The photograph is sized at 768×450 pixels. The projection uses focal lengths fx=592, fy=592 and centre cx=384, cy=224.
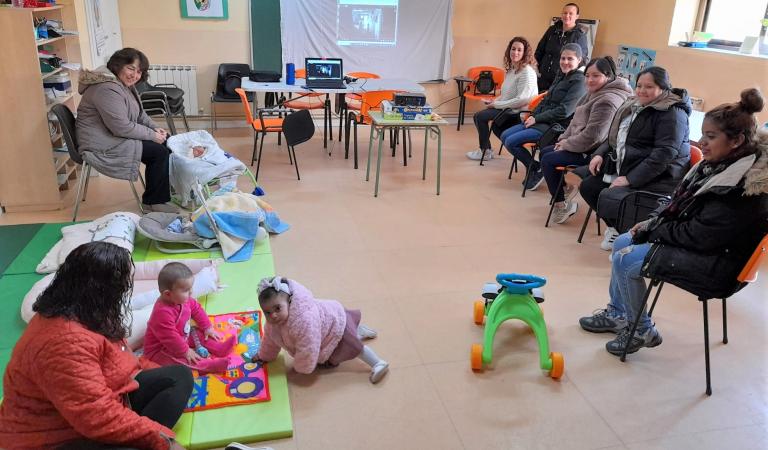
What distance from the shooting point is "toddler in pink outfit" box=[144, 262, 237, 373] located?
7.61 feet

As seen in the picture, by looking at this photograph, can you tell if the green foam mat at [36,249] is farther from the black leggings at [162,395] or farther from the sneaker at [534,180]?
the sneaker at [534,180]

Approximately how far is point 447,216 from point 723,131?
7.45ft

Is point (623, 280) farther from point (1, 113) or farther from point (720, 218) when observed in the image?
point (1, 113)

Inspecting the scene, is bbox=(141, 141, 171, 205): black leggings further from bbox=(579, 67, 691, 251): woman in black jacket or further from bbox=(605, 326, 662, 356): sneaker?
bbox=(605, 326, 662, 356): sneaker

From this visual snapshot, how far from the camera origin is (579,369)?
265 cm

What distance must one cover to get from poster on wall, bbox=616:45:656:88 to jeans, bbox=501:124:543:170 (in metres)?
1.99

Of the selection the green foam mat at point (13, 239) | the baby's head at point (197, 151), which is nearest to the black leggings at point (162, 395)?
the green foam mat at point (13, 239)

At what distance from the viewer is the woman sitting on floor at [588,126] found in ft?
13.5

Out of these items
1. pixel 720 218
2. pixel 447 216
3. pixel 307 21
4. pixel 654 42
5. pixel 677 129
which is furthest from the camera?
pixel 307 21

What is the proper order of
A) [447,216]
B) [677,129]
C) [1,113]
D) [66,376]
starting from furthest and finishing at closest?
[447,216], [1,113], [677,129], [66,376]

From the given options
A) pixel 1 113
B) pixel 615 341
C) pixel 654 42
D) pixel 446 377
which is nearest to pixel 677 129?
pixel 615 341

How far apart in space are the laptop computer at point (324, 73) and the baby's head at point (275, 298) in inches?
136

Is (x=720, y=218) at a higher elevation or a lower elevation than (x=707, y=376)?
higher

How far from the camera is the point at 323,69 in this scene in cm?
556
